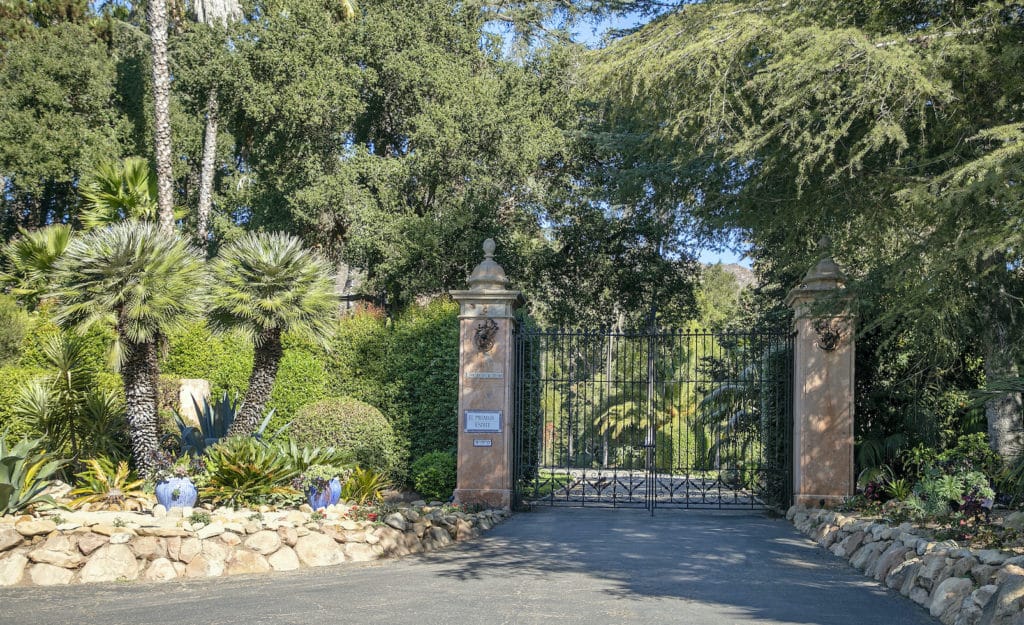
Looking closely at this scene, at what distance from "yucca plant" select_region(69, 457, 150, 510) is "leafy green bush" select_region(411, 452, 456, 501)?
366cm

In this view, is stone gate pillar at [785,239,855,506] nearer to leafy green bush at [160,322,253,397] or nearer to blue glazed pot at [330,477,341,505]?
blue glazed pot at [330,477,341,505]

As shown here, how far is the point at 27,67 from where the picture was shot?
21.7 m

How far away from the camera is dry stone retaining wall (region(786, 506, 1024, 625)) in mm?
5062

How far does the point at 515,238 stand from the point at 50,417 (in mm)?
9811

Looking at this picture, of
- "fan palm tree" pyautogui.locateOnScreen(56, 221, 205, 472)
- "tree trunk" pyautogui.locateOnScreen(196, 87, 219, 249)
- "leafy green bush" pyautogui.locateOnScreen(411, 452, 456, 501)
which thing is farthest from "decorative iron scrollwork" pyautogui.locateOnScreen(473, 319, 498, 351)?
"tree trunk" pyautogui.locateOnScreen(196, 87, 219, 249)

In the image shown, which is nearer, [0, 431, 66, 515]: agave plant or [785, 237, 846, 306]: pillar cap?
[0, 431, 66, 515]: agave plant

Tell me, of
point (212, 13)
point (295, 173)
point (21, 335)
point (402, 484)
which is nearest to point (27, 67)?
point (212, 13)

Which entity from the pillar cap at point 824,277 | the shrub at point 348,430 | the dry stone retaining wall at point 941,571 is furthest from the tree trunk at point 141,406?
the pillar cap at point 824,277

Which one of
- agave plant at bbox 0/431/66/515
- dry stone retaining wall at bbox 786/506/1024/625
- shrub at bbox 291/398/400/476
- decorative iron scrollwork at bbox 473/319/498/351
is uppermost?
decorative iron scrollwork at bbox 473/319/498/351

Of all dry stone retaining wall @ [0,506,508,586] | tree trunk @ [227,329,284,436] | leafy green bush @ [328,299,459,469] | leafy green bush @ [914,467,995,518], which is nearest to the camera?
dry stone retaining wall @ [0,506,508,586]

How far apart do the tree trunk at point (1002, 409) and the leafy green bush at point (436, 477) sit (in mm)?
6586

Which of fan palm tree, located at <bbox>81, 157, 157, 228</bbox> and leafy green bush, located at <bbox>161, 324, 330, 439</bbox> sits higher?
fan palm tree, located at <bbox>81, 157, 157, 228</bbox>

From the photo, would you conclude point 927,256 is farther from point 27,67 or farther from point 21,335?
point 27,67

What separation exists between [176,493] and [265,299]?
2.36 metres
